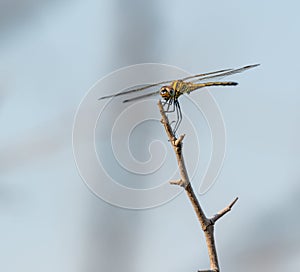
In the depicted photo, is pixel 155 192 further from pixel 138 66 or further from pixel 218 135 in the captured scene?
pixel 138 66

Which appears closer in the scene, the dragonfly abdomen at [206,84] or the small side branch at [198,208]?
the small side branch at [198,208]

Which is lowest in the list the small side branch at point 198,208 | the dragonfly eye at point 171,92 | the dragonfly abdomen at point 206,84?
the small side branch at point 198,208

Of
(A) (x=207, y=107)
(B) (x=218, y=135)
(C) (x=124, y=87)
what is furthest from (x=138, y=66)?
(B) (x=218, y=135)

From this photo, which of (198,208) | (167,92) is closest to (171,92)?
(167,92)

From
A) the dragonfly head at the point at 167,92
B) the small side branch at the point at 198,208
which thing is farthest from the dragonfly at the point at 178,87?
the small side branch at the point at 198,208

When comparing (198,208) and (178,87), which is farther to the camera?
(178,87)

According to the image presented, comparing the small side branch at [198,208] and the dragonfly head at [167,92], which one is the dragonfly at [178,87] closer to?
the dragonfly head at [167,92]

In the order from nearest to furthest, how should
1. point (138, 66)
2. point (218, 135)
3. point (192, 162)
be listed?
point (218, 135) → point (192, 162) → point (138, 66)

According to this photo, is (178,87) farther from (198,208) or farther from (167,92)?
(198,208)
